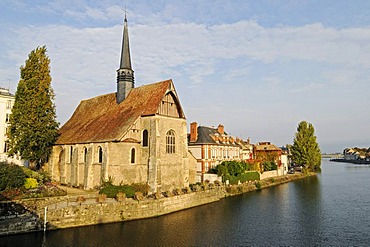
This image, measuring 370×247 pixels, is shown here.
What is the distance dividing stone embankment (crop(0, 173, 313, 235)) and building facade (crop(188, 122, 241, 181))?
12.3 m

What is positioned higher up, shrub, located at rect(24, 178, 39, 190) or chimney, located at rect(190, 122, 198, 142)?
chimney, located at rect(190, 122, 198, 142)

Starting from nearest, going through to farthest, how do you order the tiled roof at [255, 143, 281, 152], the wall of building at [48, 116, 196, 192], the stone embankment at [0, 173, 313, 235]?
the stone embankment at [0, 173, 313, 235]
the wall of building at [48, 116, 196, 192]
the tiled roof at [255, 143, 281, 152]

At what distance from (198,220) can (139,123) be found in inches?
453

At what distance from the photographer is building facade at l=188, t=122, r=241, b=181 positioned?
134 ft

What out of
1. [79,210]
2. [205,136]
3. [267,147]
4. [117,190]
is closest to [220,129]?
[205,136]

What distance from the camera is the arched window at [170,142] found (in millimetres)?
30234

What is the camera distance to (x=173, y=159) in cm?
Result: 3050

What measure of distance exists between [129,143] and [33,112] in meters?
A: 9.65

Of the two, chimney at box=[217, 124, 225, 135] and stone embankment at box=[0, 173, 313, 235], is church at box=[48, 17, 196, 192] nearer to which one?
stone embankment at box=[0, 173, 313, 235]

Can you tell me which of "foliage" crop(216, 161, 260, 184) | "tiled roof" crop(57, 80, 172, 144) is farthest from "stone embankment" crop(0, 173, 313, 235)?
"foliage" crop(216, 161, 260, 184)

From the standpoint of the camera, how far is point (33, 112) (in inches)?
1088

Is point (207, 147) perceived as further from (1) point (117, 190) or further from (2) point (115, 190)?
(2) point (115, 190)

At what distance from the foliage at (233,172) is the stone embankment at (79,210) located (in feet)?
30.3

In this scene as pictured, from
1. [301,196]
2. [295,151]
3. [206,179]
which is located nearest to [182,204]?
[206,179]
